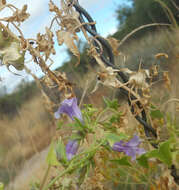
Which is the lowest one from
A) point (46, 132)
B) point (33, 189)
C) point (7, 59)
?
point (46, 132)

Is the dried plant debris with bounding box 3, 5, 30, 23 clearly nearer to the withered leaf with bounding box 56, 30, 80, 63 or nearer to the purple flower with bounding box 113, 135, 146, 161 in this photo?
the withered leaf with bounding box 56, 30, 80, 63

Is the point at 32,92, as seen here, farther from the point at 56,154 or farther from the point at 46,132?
the point at 56,154

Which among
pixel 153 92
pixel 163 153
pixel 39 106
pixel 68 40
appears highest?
pixel 68 40

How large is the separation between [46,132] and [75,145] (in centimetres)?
391

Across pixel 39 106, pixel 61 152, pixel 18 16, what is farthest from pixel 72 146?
pixel 39 106

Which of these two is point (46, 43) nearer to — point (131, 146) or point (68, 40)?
point (68, 40)

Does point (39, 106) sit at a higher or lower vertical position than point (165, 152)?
lower

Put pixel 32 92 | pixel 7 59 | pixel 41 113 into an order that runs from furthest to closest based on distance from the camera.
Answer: pixel 32 92
pixel 41 113
pixel 7 59

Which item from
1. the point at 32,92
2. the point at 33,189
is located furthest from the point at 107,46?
the point at 32,92

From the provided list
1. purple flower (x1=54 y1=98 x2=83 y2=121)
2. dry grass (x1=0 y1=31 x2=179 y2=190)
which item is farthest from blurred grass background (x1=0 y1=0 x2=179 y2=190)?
purple flower (x1=54 y1=98 x2=83 y2=121)

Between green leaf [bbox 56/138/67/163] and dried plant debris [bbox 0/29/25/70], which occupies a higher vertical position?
dried plant debris [bbox 0/29/25/70]

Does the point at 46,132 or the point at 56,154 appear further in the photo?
the point at 46,132

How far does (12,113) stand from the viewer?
225 inches

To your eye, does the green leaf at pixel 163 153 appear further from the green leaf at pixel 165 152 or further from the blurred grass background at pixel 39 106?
the blurred grass background at pixel 39 106
